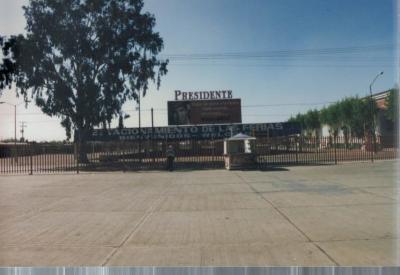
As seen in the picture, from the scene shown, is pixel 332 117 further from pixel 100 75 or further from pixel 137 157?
pixel 100 75

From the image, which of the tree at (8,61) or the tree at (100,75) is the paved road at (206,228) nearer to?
the tree at (8,61)

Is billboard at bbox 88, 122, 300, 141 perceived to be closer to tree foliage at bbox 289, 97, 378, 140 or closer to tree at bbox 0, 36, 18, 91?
tree foliage at bbox 289, 97, 378, 140

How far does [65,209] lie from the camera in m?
9.45

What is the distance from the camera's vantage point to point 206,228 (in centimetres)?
691

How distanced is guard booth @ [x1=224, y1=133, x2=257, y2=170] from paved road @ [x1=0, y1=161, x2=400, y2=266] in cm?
936

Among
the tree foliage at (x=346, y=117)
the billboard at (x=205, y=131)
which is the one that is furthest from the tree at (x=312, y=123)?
the billboard at (x=205, y=131)

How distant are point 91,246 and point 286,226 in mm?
2874

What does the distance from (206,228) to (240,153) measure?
1501cm

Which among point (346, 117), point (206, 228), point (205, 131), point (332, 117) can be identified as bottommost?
point (206, 228)

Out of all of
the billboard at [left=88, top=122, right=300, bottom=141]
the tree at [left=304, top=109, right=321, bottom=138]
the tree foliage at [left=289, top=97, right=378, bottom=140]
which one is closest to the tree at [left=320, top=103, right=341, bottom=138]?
the tree foliage at [left=289, top=97, right=378, bottom=140]

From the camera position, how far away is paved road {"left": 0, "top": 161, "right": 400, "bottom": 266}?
16.9ft

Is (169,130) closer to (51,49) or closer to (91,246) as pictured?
(51,49)

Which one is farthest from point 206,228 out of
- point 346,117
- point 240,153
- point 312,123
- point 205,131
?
point 312,123

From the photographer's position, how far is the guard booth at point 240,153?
70.7ft
